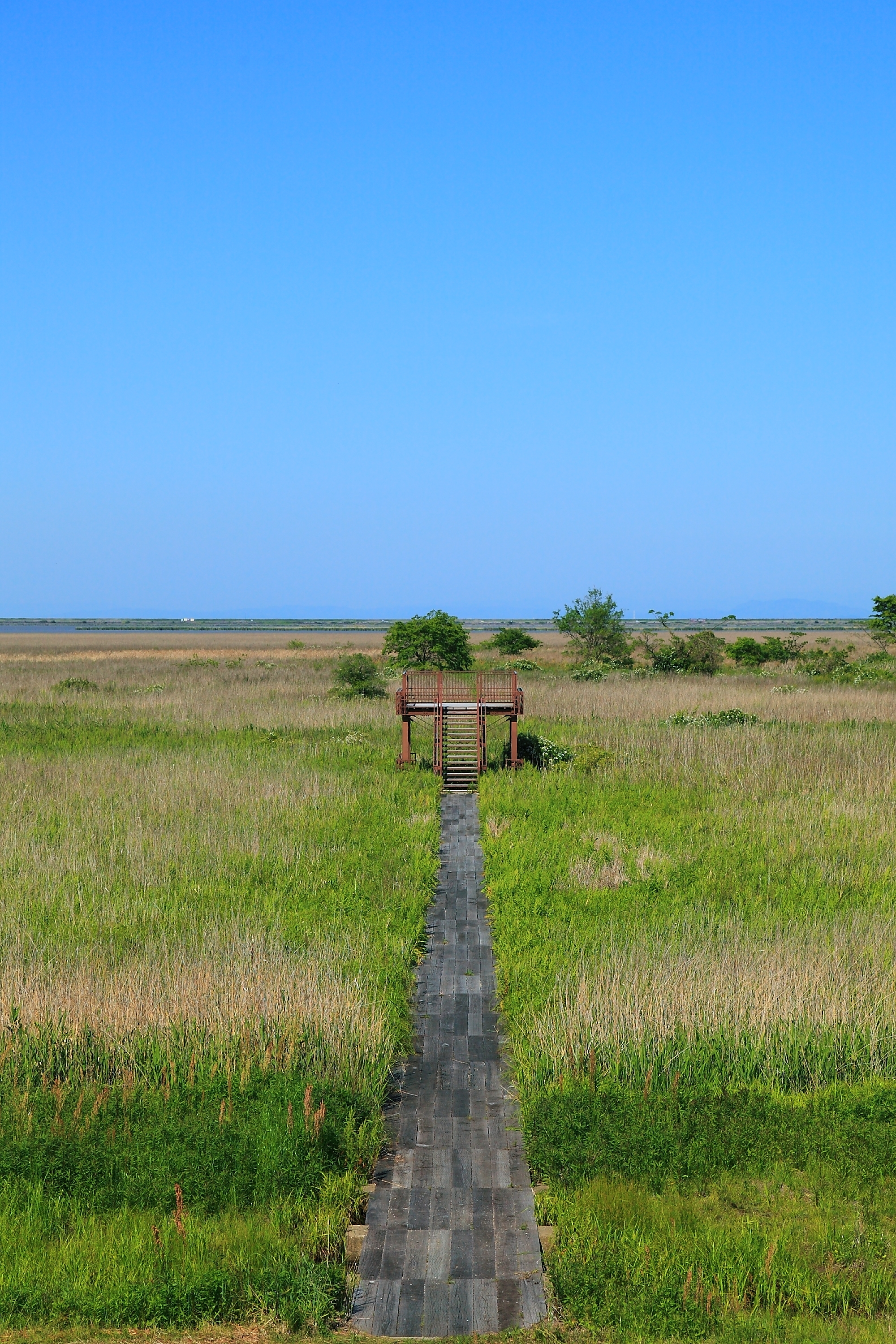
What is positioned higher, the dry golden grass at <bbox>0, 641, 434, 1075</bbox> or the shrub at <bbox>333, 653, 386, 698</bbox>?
the shrub at <bbox>333, 653, 386, 698</bbox>

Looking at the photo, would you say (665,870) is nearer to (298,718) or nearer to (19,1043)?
(19,1043)

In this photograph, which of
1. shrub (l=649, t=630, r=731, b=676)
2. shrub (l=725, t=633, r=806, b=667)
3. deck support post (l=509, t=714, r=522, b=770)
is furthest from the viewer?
shrub (l=725, t=633, r=806, b=667)

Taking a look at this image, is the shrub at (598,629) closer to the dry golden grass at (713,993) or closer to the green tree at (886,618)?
the green tree at (886,618)

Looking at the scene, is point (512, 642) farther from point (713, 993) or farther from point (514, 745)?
point (713, 993)

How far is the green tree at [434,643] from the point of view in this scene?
178 ft

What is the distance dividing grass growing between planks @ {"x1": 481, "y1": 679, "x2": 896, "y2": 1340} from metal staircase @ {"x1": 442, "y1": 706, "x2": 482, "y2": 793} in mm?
6803

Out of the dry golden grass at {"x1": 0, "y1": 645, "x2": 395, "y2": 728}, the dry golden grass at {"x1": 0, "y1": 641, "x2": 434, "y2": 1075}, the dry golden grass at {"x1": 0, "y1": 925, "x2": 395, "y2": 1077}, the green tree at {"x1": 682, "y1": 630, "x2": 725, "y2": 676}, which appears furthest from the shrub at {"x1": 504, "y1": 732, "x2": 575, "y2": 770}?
the green tree at {"x1": 682, "y1": 630, "x2": 725, "y2": 676}

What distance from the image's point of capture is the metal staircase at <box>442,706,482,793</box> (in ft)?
91.3

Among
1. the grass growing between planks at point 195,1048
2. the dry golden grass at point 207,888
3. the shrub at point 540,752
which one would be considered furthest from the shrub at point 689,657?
the grass growing between planks at point 195,1048

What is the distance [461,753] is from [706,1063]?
18.7 meters

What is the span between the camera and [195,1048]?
403 inches

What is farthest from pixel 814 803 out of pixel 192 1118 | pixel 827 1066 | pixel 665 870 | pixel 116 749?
pixel 116 749

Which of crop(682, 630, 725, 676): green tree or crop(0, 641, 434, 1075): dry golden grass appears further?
crop(682, 630, 725, 676): green tree

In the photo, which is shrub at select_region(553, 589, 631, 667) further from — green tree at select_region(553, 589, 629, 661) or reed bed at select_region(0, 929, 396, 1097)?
reed bed at select_region(0, 929, 396, 1097)
